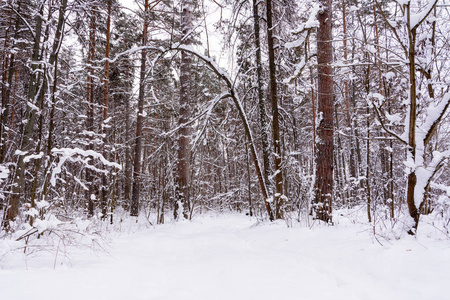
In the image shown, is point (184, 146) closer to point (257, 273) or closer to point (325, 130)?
point (325, 130)

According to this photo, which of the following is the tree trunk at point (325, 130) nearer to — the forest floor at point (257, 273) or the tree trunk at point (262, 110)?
the tree trunk at point (262, 110)

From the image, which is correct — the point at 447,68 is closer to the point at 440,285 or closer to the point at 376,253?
the point at 376,253

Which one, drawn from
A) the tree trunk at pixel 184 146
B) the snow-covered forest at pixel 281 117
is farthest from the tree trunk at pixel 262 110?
the tree trunk at pixel 184 146

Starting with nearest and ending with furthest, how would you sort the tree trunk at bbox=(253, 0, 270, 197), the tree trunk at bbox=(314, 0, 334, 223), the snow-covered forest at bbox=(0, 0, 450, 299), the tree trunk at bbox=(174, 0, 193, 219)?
the snow-covered forest at bbox=(0, 0, 450, 299), the tree trunk at bbox=(314, 0, 334, 223), the tree trunk at bbox=(253, 0, 270, 197), the tree trunk at bbox=(174, 0, 193, 219)

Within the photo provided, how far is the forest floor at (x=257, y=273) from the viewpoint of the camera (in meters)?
1.87

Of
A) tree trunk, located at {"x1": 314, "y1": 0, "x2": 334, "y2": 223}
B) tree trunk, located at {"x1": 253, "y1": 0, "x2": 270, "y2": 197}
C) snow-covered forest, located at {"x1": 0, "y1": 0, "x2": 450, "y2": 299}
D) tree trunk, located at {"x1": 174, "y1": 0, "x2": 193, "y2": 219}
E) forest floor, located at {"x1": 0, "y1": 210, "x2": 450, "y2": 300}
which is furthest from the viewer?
tree trunk, located at {"x1": 174, "y1": 0, "x2": 193, "y2": 219}

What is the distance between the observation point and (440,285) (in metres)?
1.69

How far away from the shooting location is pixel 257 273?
2445 millimetres

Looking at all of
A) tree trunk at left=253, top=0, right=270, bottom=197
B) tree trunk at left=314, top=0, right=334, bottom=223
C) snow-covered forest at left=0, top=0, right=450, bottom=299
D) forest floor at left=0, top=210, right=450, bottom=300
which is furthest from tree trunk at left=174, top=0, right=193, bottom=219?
forest floor at left=0, top=210, right=450, bottom=300

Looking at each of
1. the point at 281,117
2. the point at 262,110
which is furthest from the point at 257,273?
the point at 281,117

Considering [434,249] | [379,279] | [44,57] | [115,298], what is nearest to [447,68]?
[434,249]

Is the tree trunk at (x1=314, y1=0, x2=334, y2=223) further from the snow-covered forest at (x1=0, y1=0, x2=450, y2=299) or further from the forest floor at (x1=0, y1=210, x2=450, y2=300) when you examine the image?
the forest floor at (x1=0, y1=210, x2=450, y2=300)

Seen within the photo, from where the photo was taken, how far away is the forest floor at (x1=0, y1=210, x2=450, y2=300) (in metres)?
1.87

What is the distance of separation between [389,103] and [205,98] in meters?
11.5
